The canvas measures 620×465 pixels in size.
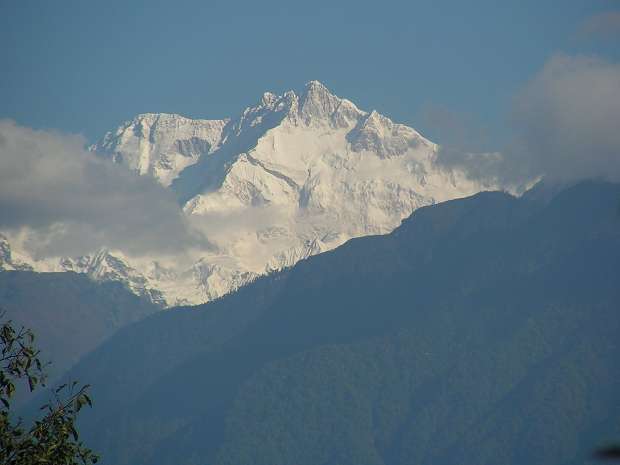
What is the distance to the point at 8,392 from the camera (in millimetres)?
54438

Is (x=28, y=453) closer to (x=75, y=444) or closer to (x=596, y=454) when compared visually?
(x=75, y=444)

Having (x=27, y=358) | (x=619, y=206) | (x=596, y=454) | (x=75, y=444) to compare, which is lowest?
(x=596, y=454)

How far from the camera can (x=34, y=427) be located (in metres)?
53.7

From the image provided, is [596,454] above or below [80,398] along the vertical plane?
below

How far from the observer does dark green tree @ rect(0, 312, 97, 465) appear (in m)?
52.9

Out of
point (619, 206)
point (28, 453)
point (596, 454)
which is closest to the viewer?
A: point (596, 454)

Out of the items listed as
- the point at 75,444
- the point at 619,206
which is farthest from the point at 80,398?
the point at 619,206

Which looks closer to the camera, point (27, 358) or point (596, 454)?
point (596, 454)

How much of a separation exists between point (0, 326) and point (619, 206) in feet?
93.7

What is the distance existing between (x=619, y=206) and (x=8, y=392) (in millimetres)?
27488

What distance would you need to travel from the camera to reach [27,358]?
185 feet

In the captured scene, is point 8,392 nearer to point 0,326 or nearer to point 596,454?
point 0,326

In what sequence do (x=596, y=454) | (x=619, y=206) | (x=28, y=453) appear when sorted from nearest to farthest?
(x=596, y=454) → (x=619, y=206) → (x=28, y=453)

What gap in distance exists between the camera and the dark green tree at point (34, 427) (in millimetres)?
52875
